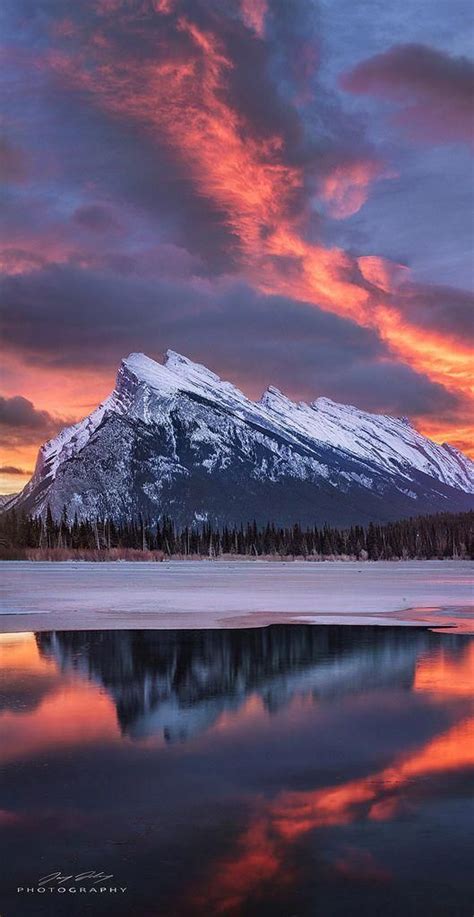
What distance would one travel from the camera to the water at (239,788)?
9672 mm

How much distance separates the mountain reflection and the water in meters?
0.13

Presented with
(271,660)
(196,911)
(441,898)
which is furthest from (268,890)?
(271,660)

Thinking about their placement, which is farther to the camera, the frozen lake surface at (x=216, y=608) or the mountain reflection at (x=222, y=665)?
the frozen lake surface at (x=216, y=608)

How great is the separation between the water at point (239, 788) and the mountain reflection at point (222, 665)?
125 millimetres

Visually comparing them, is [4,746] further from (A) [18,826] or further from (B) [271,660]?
(B) [271,660]

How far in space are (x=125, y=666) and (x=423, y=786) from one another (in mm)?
12914

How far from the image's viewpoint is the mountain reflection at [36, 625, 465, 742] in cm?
1934

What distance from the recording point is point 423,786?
43.8 feet

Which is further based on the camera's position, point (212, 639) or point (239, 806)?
point (212, 639)
